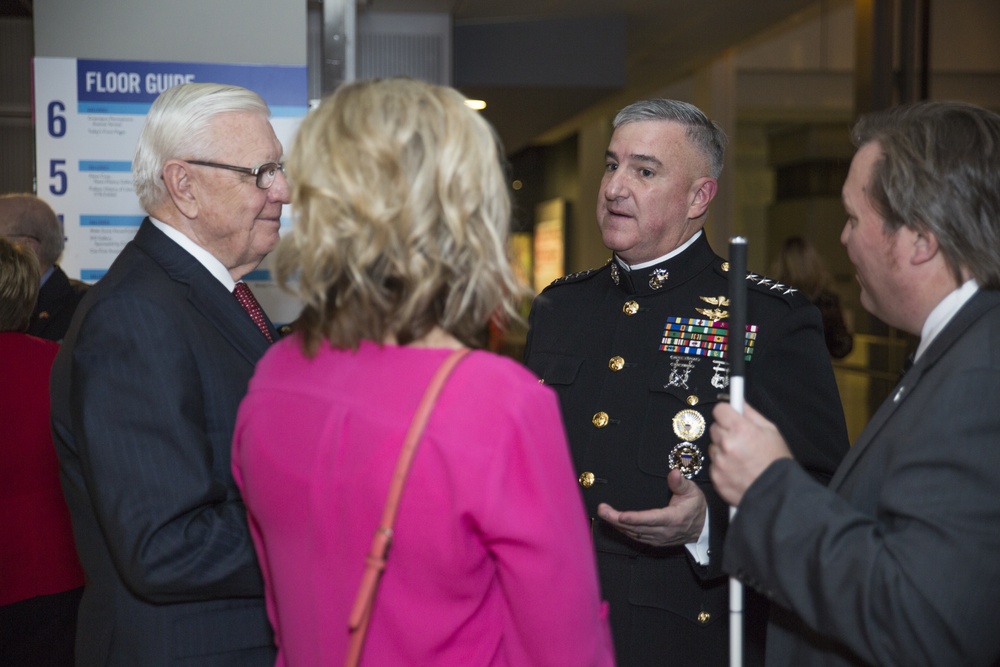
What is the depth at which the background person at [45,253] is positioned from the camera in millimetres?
3400

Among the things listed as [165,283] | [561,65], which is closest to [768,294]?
[165,283]

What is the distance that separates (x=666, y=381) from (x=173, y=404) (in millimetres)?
1059

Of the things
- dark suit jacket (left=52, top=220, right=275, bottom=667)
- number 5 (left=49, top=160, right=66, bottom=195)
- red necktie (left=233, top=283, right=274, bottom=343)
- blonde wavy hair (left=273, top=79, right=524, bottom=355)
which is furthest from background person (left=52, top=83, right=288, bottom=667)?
number 5 (left=49, top=160, right=66, bottom=195)

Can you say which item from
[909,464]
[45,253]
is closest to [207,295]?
[909,464]

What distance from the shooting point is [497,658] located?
3.82 ft

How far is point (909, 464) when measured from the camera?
1.19 meters

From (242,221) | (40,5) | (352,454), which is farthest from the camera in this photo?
(40,5)

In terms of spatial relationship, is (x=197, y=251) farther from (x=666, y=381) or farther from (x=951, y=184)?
(x=951, y=184)

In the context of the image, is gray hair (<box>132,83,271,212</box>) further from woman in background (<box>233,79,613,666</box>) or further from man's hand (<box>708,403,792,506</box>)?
man's hand (<box>708,403,792,506</box>)

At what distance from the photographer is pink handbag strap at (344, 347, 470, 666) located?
1.03 m

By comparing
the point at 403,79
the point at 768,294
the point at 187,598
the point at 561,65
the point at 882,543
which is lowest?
the point at 187,598

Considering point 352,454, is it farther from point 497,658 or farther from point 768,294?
point 768,294

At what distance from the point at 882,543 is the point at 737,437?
24 centimetres

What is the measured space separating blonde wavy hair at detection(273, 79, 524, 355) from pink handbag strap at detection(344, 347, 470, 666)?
0.09 metres
